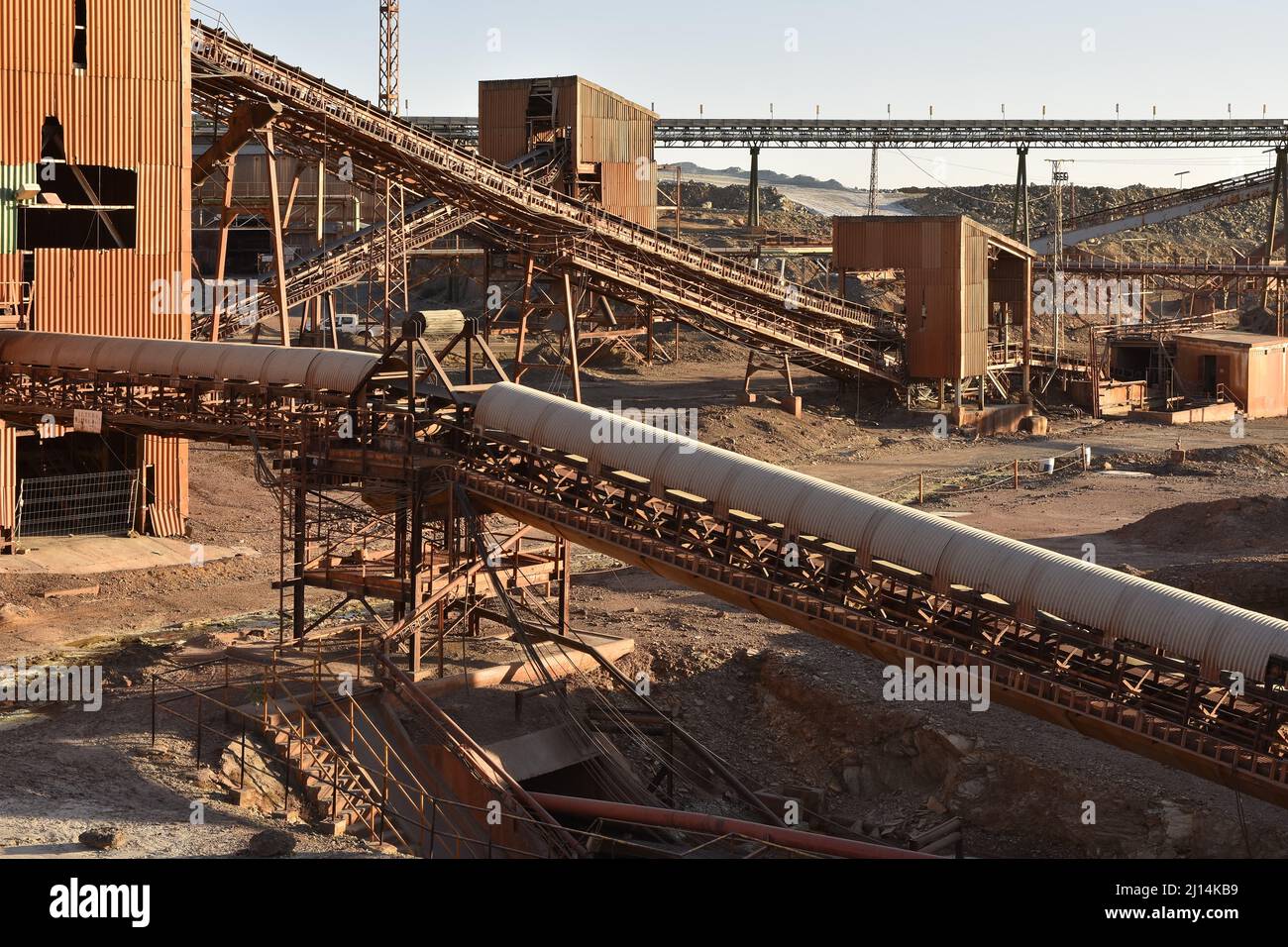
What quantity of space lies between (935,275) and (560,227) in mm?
14899

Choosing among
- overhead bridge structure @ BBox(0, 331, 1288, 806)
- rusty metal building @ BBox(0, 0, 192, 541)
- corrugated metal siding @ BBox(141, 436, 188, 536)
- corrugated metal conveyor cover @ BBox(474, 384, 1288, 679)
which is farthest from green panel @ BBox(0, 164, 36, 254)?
corrugated metal conveyor cover @ BBox(474, 384, 1288, 679)

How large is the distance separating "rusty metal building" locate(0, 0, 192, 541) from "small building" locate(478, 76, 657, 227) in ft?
50.0

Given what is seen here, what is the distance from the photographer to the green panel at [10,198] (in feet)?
104

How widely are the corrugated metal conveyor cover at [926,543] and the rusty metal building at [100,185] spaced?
41.9 ft

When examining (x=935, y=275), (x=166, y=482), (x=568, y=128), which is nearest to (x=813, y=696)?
(x=166, y=482)

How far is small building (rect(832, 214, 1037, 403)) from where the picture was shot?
167 ft

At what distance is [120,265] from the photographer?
33.2 metres

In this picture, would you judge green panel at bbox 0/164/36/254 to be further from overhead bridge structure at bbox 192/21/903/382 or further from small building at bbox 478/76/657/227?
small building at bbox 478/76/657/227

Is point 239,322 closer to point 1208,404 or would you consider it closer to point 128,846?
point 128,846

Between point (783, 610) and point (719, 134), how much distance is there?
6567 cm

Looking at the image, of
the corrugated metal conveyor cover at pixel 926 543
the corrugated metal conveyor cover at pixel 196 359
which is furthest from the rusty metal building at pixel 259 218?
the corrugated metal conveyor cover at pixel 926 543

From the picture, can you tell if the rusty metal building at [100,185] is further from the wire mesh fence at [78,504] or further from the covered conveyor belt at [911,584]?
the covered conveyor belt at [911,584]
